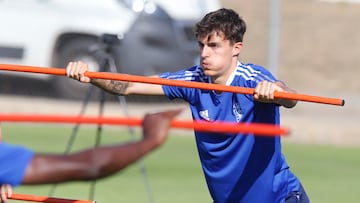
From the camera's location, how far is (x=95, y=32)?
2089 centimetres

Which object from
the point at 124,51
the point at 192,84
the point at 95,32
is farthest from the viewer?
the point at 95,32

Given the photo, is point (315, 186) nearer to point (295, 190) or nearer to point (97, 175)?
point (295, 190)

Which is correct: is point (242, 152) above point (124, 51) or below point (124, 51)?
below

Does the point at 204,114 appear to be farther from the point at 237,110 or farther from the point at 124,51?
the point at 124,51

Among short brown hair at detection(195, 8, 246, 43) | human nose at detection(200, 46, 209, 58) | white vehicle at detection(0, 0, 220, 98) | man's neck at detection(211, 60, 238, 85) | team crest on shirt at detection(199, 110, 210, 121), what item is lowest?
team crest on shirt at detection(199, 110, 210, 121)

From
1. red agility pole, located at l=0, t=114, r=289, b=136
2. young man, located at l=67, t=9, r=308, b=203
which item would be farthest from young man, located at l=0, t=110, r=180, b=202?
young man, located at l=67, t=9, r=308, b=203

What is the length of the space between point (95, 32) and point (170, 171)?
19.3 ft

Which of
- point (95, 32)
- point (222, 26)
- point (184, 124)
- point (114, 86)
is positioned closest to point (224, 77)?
point (222, 26)

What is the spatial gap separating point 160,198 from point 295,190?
5.16 metres

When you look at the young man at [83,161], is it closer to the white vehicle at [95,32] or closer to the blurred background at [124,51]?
the blurred background at [124,51]

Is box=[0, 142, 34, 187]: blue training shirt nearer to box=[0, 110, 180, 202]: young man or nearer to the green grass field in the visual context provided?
box=[0, 110, 180, 202]: young man

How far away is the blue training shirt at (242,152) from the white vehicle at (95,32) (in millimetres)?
11594

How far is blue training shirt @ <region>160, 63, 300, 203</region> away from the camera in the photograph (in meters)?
8.43

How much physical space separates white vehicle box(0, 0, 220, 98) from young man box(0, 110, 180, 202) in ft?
46.3
